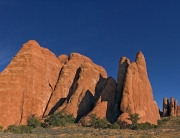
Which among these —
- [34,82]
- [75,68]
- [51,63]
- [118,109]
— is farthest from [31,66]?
[118,109]

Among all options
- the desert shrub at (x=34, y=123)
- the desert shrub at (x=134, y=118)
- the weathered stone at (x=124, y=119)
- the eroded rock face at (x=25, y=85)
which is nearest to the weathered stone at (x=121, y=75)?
the weathered stone at (x=124, y=119)

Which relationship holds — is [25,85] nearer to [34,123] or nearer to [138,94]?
[34,123]

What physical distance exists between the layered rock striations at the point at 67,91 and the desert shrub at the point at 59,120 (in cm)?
264

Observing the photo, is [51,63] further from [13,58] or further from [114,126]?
[114,126]

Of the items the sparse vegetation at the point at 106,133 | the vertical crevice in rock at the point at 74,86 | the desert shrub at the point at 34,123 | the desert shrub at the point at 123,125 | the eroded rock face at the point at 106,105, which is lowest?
the sparse vegetation at the point at 106,133

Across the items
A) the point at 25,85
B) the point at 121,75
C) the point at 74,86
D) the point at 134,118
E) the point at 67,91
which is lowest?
the point at 134,118

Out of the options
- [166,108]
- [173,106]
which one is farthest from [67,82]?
[166,108]

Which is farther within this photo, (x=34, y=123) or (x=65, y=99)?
(x=65, y=99)

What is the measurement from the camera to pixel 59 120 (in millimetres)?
52938

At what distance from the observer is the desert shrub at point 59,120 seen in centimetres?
5297

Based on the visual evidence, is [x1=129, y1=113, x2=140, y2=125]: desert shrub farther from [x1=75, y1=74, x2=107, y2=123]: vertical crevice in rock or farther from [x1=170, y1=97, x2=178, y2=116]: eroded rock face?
[x1=170, y1=97, x2=178, y2=116]: eroded rock face

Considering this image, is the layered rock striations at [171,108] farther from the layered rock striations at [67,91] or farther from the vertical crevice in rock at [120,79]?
the vertical crevice in rock at [120,79]

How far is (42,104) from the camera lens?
216 ft

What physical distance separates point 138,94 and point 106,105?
8077 millimetres
